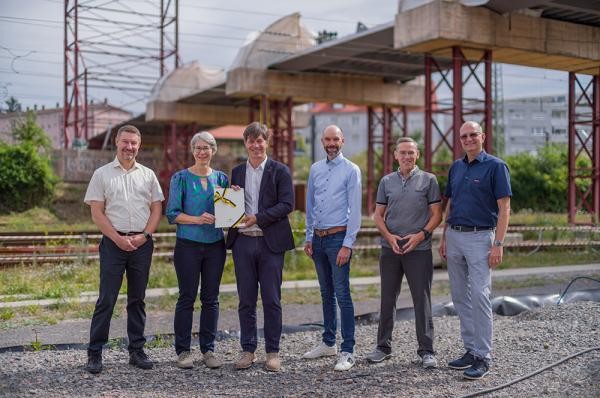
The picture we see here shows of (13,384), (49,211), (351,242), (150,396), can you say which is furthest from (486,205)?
(49,211)

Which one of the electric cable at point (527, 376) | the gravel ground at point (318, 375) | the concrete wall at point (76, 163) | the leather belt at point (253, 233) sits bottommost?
the gravel ground at point (318, 375)

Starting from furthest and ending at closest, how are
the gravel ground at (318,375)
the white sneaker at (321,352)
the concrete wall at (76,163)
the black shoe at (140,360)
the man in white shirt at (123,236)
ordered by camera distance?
the concrete wall at (76,163)
the white sneaker at (321,352)
the black shoe at (140,360)
the man in white shirt at (123,236)
the gravel ground at (318,375)

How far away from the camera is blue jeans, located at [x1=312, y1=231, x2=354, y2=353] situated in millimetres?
7055

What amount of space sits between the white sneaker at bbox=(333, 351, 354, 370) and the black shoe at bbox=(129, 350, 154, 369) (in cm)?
183

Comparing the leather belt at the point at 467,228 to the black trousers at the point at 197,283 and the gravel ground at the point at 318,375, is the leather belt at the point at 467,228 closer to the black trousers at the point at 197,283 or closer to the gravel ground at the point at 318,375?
the gravel ground at the point at 318,375

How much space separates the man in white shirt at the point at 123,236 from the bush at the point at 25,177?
2316cm

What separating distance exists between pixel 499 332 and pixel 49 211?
2526 cm

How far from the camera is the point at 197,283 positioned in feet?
23.1

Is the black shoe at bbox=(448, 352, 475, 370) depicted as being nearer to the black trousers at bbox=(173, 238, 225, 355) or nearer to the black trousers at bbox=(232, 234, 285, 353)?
the black trousers at bbox=(232, 234, 285, 353)

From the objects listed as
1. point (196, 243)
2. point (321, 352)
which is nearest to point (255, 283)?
point (196, 243)

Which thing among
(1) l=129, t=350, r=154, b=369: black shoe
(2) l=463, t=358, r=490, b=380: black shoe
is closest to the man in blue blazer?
(1) l=129, t=350, r=154, b=369: black shoe

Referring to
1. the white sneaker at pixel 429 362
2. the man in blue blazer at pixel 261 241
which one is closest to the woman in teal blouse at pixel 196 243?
the man in blue blazer at pixel 261 241

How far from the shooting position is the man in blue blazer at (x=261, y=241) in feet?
22.6

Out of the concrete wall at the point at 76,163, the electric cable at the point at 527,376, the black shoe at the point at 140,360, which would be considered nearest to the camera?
the electric cable at the point at 527,376
